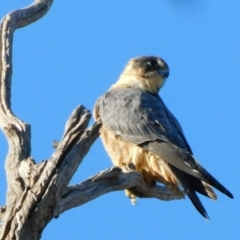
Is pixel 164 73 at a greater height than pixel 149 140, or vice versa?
pixel 164 73

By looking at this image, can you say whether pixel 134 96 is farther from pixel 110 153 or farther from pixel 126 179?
pixel 126 179

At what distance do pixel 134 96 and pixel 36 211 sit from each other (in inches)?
112

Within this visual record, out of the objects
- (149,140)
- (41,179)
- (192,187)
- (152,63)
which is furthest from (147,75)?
(41,179)

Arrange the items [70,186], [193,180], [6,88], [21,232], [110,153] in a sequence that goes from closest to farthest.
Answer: [21,232], [70,186], [6,88], [193,180], [110,153]

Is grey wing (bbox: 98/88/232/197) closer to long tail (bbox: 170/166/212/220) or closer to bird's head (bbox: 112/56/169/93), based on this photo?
long tail (bbox: 170/166/212/220)

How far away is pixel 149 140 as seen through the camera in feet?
21.8

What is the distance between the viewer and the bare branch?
196 inches

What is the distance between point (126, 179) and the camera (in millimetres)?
5879

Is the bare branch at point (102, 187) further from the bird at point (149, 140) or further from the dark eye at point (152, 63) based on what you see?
the dark eye at point (152, 63)

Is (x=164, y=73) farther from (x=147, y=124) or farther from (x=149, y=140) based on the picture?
(x=149, y=140)

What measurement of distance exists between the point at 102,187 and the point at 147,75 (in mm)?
2539

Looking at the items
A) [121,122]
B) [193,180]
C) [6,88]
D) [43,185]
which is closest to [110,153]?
[121,122]

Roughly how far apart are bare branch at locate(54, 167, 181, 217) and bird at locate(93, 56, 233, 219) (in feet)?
0.48

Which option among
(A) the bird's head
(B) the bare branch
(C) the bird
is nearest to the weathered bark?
(B) the bare branch
